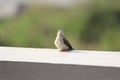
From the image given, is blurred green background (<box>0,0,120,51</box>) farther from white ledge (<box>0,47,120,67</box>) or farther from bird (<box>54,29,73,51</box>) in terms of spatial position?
white ledge (<box>0,47,120,67</box>)

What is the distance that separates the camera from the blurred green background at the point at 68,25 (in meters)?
5.37

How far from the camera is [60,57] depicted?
1512 mm

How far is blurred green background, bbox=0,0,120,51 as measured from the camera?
5.37 meters

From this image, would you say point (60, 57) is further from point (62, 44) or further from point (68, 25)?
point (68, 25)

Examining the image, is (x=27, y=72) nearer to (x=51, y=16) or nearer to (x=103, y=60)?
(x=103, y=60)

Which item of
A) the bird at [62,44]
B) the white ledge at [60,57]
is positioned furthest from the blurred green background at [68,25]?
the white ledge at [60,57]

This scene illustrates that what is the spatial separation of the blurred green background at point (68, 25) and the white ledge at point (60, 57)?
3531 millimetres

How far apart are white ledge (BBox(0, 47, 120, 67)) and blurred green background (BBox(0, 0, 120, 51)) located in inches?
139

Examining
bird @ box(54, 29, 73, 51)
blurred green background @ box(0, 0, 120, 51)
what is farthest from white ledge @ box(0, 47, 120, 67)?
blurred green background @ box(0, 0, 120, 51)

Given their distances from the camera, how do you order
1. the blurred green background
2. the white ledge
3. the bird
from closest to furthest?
the white ledge
the bird
the blurred green background

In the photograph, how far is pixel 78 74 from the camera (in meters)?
1.29

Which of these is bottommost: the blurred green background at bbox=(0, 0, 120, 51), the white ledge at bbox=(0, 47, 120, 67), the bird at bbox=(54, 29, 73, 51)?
the blurred green background at bbox=(0, 0, 120, 51)

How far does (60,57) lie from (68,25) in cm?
423

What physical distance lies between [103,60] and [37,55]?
1.01 feet
